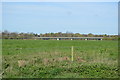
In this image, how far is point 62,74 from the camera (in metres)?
5.47

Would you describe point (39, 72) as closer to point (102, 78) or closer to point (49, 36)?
point (102, 78)

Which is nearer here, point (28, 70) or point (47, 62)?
point (28, 70)

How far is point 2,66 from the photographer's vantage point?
20.3ft

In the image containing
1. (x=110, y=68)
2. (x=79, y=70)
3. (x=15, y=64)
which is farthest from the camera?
(x=15, y=64)

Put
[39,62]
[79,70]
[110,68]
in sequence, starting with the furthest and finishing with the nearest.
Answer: [39,62] → [110,68] → [79,70]

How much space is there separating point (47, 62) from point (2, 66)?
6.15 feet

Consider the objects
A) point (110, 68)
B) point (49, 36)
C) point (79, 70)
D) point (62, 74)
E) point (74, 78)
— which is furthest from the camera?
point (49, 36)

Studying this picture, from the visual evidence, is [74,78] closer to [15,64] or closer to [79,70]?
[79,70]

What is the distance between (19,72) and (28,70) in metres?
0.34

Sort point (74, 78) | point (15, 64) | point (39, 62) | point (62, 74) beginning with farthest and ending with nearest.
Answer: point (39, 62)
point (15, 64)
point (62, 74)
point (74, 78)

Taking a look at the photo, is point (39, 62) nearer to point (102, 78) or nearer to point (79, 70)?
point (79, 70)

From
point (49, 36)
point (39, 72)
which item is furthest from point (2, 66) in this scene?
point (49, 36)

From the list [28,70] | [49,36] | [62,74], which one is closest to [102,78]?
[62,74]

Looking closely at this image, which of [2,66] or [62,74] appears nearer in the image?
[62,74]
